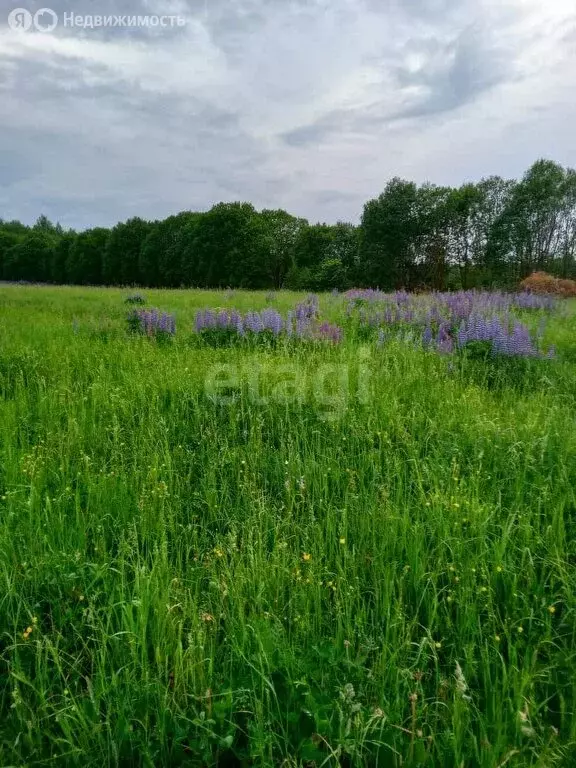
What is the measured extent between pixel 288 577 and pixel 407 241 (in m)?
31.6

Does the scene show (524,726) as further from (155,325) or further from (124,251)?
(124,251)

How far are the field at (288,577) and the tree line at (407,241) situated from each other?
17.5 metres

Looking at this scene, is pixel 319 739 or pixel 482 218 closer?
pixel 319 739

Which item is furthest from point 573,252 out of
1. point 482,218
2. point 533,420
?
point 533,420

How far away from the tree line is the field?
17.5 metres

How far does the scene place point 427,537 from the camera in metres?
2.62

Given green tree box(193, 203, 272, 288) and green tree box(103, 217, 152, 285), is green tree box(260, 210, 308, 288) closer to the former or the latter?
green tree box(193, 203, 272, 288)

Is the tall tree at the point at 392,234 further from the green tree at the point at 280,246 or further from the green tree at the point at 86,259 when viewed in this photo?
the green tree at the point at 86,259

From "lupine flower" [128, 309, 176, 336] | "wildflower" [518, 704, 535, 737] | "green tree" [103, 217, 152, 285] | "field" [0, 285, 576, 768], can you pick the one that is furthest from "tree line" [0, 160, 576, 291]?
"wildflower" [518, 704, 535, 737]

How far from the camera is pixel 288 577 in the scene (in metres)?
2.26

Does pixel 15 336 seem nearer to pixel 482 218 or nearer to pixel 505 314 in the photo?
pixel 505 314

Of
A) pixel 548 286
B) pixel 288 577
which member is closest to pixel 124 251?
pixel 548 286

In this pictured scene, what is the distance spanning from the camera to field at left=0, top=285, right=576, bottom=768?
1607 mm

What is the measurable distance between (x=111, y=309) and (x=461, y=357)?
7627 mm
